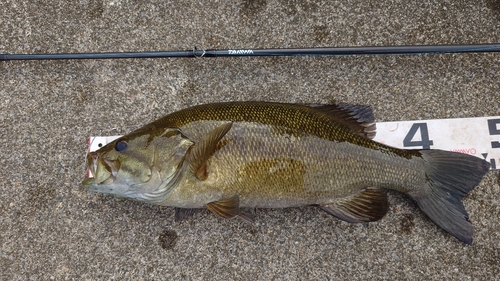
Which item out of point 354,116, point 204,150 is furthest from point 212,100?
point 354,116

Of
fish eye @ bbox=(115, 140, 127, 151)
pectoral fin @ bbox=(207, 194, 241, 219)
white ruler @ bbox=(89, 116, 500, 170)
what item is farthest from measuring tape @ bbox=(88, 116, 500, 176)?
fish eye @ bbox=(115, 140, 127, 151)

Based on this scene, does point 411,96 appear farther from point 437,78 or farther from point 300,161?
point 300,161

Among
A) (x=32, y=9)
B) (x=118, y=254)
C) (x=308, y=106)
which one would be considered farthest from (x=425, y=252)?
(x=32, y=9)

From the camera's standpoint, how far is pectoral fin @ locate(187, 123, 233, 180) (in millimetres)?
1818

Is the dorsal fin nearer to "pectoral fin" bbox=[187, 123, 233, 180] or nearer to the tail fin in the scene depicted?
the tail fin

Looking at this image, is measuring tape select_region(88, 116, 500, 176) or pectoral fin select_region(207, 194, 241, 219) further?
measuring tape select_region(88, 116, 500, 176)

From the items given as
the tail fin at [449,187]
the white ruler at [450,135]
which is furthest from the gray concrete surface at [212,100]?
the tail fin at [449,187]

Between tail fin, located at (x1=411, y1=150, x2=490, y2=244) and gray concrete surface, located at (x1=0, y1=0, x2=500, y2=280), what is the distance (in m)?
0.19

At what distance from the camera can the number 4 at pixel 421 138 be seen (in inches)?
88.4

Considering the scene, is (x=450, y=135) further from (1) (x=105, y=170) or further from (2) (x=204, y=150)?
(1) (x=105, y=170)

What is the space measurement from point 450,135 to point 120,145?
78.1 inches

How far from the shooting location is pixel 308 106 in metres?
2.06

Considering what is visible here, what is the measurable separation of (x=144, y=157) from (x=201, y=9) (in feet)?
3.77

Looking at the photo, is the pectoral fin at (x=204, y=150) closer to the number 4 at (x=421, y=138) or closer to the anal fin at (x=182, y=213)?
the anal fin at (x=182, y=213)
